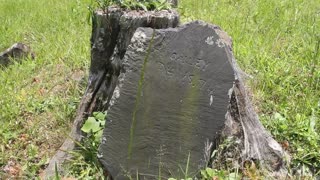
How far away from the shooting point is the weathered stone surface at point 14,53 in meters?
4.57

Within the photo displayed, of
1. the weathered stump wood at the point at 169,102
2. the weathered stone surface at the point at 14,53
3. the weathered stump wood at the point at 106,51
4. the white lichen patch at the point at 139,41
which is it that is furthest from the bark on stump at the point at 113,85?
the weathered stone surface at the point at 14,53

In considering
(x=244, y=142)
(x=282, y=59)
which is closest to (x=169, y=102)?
(x=244, y=142)

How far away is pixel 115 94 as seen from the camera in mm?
2297

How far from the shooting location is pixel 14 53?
181 inches

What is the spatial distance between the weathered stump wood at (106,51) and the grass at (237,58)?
0.93 ft

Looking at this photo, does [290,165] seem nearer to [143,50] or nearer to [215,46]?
[215,46]

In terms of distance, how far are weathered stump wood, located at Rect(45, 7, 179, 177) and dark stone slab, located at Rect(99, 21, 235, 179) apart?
22cm

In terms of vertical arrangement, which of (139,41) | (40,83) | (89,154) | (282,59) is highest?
(139,41)

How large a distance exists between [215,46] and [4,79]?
258cm

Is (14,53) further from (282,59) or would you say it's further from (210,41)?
(210,41)

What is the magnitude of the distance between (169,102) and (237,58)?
5.51ft

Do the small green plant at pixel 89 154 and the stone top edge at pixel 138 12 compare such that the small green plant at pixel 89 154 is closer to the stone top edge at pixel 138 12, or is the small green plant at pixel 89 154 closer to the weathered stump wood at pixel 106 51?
the weathered stump wood at pixel 106 51

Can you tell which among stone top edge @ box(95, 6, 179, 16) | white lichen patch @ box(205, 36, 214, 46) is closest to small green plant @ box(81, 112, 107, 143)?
stone top edge @ box(95, 6, 179, 16)

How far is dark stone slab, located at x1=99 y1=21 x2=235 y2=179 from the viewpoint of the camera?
7.31 ft
